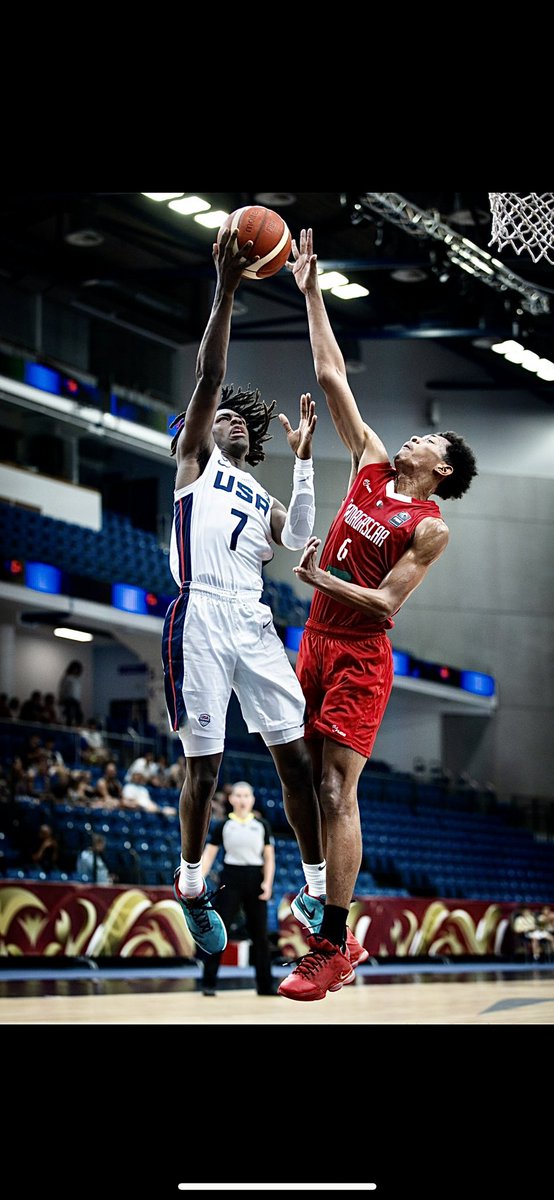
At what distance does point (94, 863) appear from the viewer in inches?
529

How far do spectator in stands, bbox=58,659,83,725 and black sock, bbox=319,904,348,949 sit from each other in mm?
13287

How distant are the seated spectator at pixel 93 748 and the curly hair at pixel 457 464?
36.5ft

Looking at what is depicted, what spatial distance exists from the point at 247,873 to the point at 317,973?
524 centimetres

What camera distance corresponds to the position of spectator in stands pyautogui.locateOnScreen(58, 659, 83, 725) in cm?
1888

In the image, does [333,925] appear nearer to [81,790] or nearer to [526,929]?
[81,790]

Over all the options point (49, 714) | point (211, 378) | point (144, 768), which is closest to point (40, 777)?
point (144, 768)

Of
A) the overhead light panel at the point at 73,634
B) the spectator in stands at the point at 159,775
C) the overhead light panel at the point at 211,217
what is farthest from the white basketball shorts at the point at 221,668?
the overhead light panel at the point at 73,634

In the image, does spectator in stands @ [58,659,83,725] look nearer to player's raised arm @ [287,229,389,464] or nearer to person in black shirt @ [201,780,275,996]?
person in black shirt @ [201,780,275,996]

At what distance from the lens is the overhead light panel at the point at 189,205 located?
1623cm

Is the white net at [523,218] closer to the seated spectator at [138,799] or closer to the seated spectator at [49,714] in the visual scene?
the seated spectator at [138,799]

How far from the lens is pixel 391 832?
20.6m

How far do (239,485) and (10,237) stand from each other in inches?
570
